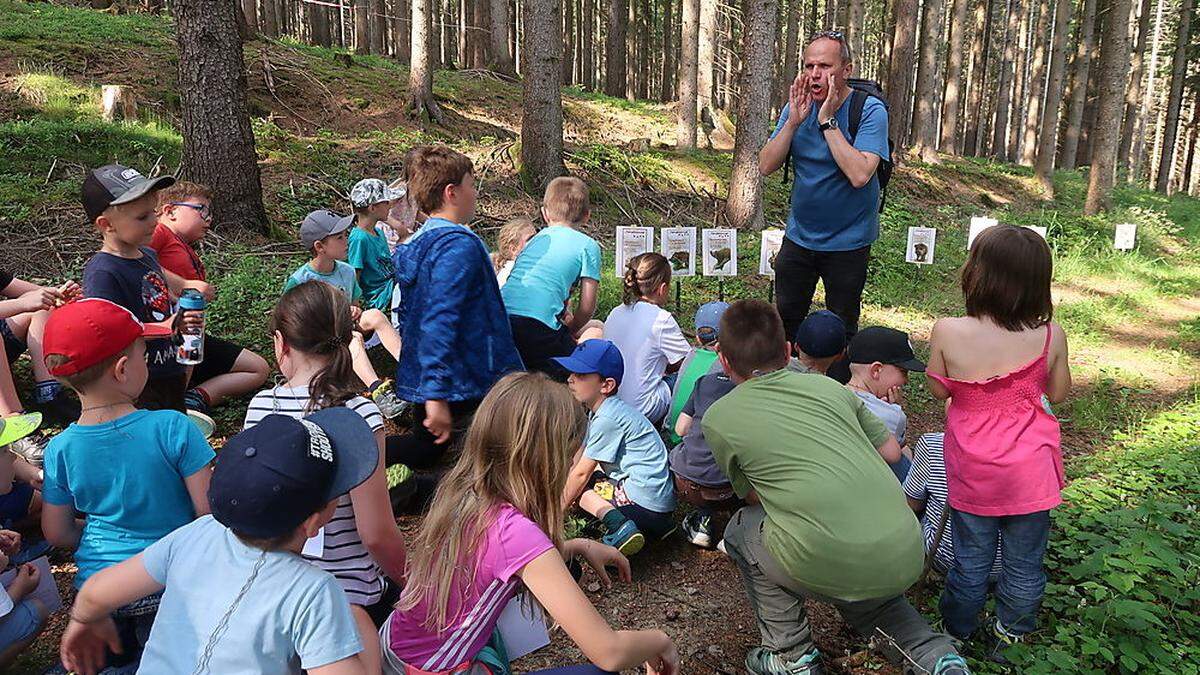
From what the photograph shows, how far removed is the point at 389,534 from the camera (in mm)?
2406

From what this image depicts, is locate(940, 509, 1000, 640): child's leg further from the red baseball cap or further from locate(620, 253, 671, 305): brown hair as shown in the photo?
the red baseball cap

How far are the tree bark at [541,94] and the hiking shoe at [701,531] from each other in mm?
6442

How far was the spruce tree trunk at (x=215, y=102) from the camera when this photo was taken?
20.7 feet

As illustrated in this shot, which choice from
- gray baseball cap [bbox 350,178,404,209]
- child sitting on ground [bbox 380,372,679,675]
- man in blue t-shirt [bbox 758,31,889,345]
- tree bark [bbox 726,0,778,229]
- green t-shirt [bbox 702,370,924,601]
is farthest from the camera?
tree bark [bbox 726,0,778,229]

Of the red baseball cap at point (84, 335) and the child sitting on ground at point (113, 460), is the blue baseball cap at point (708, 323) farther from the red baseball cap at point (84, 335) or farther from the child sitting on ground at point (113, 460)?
the red baseball cap at point (84, 335)

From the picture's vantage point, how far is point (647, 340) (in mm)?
4590

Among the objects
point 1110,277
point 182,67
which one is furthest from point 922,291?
point 182,67

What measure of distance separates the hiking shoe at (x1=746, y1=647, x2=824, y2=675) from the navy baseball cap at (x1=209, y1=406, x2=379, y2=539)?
1851 millimetres

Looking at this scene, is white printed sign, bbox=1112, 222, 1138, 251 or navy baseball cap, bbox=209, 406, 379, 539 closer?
navy baseball cap, bbox=209, 406, 379, 539

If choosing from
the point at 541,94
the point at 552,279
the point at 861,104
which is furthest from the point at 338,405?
the point at 541,94

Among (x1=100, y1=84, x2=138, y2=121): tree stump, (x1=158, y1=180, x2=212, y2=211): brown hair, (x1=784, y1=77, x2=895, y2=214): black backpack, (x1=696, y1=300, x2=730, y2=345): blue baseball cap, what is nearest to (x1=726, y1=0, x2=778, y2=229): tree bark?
(x1=784, y1=77, x2=895, y2=214): black backpack

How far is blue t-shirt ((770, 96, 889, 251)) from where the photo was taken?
14.5 feet

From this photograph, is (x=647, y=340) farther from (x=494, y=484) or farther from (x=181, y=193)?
(x=181, y=193)

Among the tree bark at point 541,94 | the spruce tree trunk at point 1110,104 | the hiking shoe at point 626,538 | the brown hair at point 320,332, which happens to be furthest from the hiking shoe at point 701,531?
the spruce tree trunk at point 1110,104
